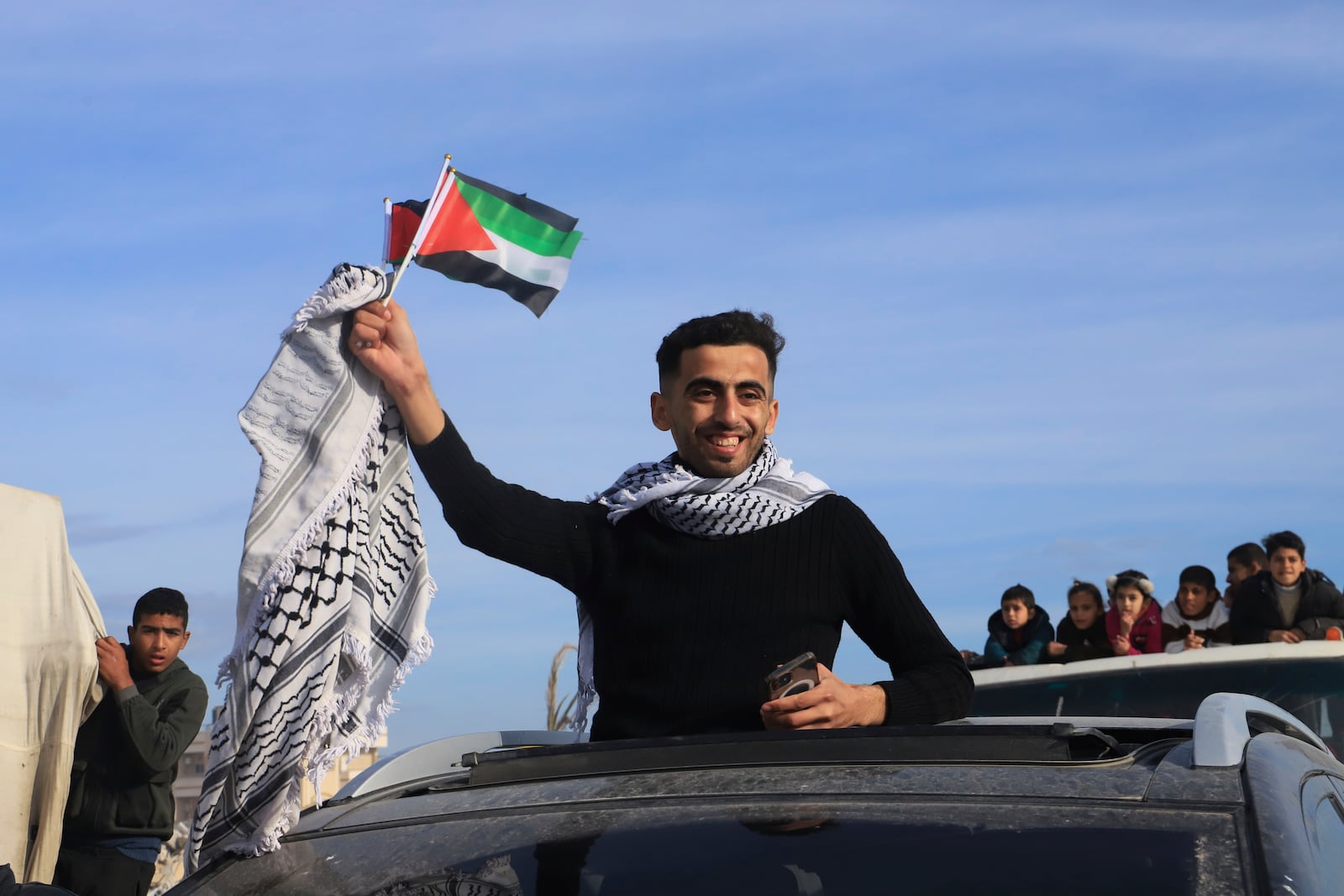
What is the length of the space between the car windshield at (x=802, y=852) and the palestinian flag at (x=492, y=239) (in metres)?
1.38

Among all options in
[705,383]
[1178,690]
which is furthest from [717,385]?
[1178,690]

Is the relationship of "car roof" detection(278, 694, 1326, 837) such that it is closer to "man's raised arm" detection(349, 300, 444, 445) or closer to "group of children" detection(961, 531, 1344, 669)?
"man's raised arm" detection(349, 300, 444, 445)

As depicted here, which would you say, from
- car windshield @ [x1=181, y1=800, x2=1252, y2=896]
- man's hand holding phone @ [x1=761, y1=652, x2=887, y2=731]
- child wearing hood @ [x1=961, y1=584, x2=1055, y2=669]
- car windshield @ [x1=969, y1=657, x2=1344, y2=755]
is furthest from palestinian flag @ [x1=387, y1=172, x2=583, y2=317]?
child wearing hood @ [x1=961, y1=584, x2=1055, y2=669]

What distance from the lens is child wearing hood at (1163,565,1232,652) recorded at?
30.6 feet

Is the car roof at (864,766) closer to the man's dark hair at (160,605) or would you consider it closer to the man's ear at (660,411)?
the man's ear at (660,411)

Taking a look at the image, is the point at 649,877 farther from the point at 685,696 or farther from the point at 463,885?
the point at 685,696

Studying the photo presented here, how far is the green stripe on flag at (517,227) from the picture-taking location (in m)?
3.48

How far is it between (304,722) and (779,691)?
32.8 inches

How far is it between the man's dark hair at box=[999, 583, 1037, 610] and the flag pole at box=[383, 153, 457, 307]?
6.72 meters

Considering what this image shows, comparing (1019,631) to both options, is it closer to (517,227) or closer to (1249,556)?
Result: (1249,556)

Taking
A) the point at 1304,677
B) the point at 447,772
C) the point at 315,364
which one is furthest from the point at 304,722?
the point at 1304,677

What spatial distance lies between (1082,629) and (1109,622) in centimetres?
16

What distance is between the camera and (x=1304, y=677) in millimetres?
5922

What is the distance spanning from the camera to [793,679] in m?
2.83
